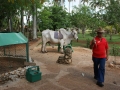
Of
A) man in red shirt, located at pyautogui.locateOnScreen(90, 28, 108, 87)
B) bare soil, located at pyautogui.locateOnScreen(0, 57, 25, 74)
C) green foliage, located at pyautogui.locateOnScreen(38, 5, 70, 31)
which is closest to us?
man in red shirt, located at pyautogui.locateOnScreen(90, 28, 108, 87)

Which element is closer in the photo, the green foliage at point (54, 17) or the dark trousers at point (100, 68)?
the dark trousers at point (100, 68)

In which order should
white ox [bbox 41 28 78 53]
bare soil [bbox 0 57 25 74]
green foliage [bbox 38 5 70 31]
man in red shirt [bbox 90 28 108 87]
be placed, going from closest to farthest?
man in red shirt [bbox 90 28 108 87] → bare soil [bbox 0 57 25 74] → white ox [bbox 41 28 78 53] → green foliage [bbox 38 5 70 31]

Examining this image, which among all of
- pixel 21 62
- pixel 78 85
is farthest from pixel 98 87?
pixel 21 62

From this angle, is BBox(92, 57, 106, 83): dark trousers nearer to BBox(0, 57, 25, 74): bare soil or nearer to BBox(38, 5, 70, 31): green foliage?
BBox(0, 57, 25, 74): bare soil

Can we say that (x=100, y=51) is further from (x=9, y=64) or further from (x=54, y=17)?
(x=54, y=17)

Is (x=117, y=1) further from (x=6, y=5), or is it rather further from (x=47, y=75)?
(x=47, y=75)

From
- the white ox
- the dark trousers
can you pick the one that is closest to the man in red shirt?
the dark trousers

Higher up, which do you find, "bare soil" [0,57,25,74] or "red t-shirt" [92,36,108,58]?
"red t-shirt" [92,36,108,58]

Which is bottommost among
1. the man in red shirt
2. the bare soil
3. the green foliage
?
the bare soil

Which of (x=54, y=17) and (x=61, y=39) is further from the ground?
(x=54, y=17)

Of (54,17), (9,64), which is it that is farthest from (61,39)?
(54,17)

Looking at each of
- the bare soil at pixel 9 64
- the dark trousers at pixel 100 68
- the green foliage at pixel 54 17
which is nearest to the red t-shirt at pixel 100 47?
the dark trousers at pixel 100 68

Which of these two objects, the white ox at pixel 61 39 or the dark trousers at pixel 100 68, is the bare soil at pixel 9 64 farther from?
the white ox at pixel 61 39

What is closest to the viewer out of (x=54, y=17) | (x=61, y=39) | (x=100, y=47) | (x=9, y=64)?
(x=100, y=47)
